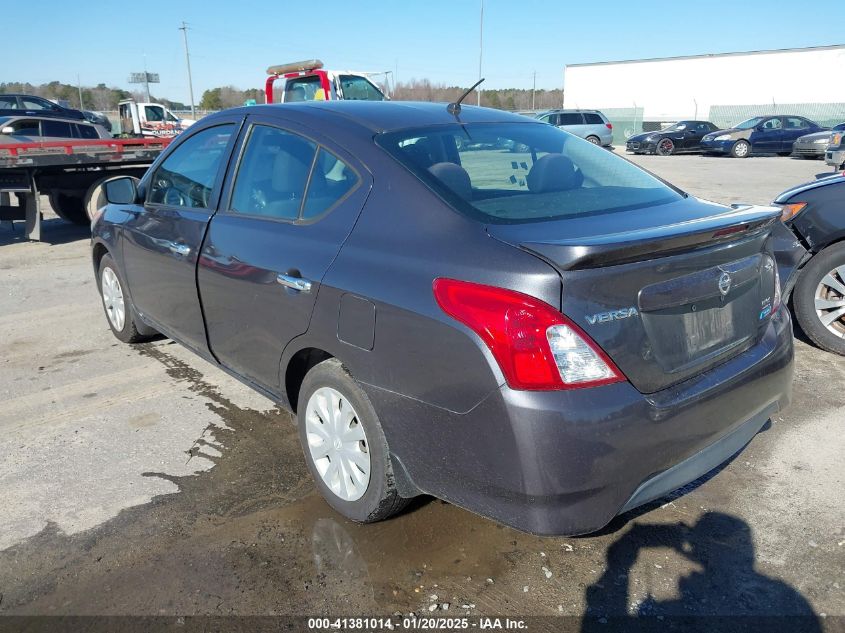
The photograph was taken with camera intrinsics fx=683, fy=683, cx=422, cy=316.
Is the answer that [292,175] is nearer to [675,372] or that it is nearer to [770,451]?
[675,372]

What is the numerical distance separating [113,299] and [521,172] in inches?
134

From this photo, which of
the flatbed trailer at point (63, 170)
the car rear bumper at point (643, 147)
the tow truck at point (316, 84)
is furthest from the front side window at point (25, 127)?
the car rear bumper at point (643, 147)

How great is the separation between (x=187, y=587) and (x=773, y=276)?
Result: 2627 mm

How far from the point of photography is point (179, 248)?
12.1 ft

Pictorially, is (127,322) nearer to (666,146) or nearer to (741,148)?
(741,148)

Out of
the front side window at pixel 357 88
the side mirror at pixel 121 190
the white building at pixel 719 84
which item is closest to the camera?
the side mirror at pixel 121 190

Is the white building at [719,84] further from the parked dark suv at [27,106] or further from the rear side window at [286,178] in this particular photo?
the rear side window at [286,178]

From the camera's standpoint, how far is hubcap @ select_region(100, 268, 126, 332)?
4.92 m

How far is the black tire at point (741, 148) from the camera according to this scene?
2675cm

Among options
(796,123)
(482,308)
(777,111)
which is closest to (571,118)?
(796,123)

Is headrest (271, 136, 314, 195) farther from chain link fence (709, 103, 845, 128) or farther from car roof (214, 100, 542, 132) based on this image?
chain link fence (709, 103, 845, 128)

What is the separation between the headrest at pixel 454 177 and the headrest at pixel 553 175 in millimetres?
336

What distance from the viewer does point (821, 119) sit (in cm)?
4162

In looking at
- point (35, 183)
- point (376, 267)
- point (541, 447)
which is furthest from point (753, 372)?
point (35, 183)
